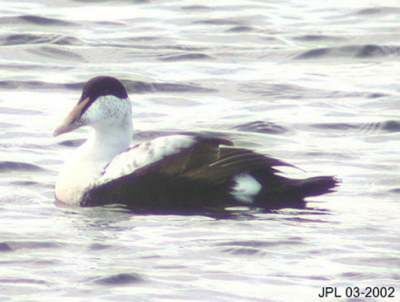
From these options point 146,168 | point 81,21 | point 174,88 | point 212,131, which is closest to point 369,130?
point 212,131

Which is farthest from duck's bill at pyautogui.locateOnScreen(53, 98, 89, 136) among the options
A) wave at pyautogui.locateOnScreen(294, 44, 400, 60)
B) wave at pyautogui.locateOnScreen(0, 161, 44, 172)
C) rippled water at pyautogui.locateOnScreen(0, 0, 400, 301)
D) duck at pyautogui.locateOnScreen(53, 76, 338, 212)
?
wave at pyautogui.locateOnScreen(294, 44, 400, 60)

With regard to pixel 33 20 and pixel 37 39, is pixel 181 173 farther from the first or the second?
pixel 33 20

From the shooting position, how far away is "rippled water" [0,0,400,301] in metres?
10.5

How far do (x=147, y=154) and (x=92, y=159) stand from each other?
52 centimetres

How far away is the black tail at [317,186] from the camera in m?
12.3

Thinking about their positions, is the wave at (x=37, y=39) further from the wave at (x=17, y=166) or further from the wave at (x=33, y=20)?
the wave at (x=17, y=166)

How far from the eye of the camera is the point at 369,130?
50.4 ft

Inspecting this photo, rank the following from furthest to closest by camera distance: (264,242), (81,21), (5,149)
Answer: (81,21) → (5,149) → (264,242)

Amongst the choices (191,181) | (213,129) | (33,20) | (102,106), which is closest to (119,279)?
(191,181)

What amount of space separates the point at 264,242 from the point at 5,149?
11.7 feet

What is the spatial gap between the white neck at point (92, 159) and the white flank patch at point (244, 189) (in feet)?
3.06

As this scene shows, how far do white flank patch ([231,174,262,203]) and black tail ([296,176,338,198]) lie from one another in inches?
11.9

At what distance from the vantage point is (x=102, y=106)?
12922 mm

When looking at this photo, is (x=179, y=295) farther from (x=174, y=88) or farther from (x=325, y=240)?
(x=174, y=88)
